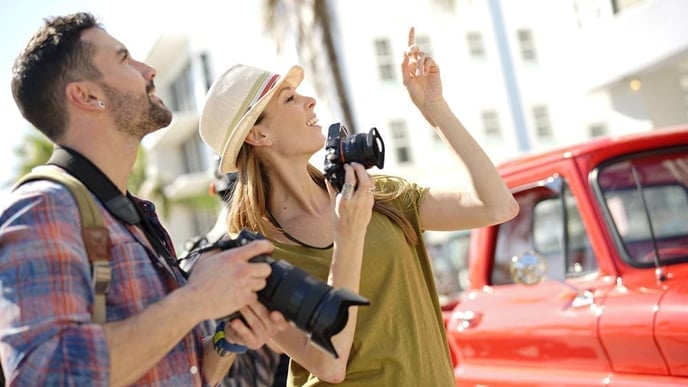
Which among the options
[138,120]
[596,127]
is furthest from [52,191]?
[596,127]

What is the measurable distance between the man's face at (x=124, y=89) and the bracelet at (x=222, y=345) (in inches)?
21.8

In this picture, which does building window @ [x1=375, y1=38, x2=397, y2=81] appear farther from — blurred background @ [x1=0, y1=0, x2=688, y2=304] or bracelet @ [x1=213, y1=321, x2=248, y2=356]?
bracelet @ [x1=213, y1=321, x2=248, y2=356]

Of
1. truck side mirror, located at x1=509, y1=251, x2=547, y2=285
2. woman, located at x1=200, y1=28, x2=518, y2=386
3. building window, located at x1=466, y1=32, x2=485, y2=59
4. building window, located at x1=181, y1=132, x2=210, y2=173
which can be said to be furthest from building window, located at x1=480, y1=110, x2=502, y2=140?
woman, located at x1=200, y1=28, x2=518, y2=386

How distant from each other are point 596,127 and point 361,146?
2643 centimetres

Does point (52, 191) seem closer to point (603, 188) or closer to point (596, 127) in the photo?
point (603, 188)

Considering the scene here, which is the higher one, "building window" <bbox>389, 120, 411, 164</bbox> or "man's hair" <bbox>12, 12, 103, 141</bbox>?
"man's hair" <bbox>12, 12, 103, 141</bbox>

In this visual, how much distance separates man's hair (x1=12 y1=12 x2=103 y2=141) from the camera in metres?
2.28

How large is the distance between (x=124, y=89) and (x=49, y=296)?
0.65 metres

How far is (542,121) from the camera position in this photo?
28750 mm

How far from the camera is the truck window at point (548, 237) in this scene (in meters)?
4.34

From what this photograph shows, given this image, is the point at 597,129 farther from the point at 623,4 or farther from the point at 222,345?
the point at 222,345

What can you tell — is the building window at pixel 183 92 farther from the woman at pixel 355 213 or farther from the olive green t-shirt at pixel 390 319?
the olive green t-shirt at pixel 390 319

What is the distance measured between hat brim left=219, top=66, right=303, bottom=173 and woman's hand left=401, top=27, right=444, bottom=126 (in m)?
0.40

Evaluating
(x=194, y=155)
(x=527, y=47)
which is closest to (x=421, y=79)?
(x=527, y=47)
